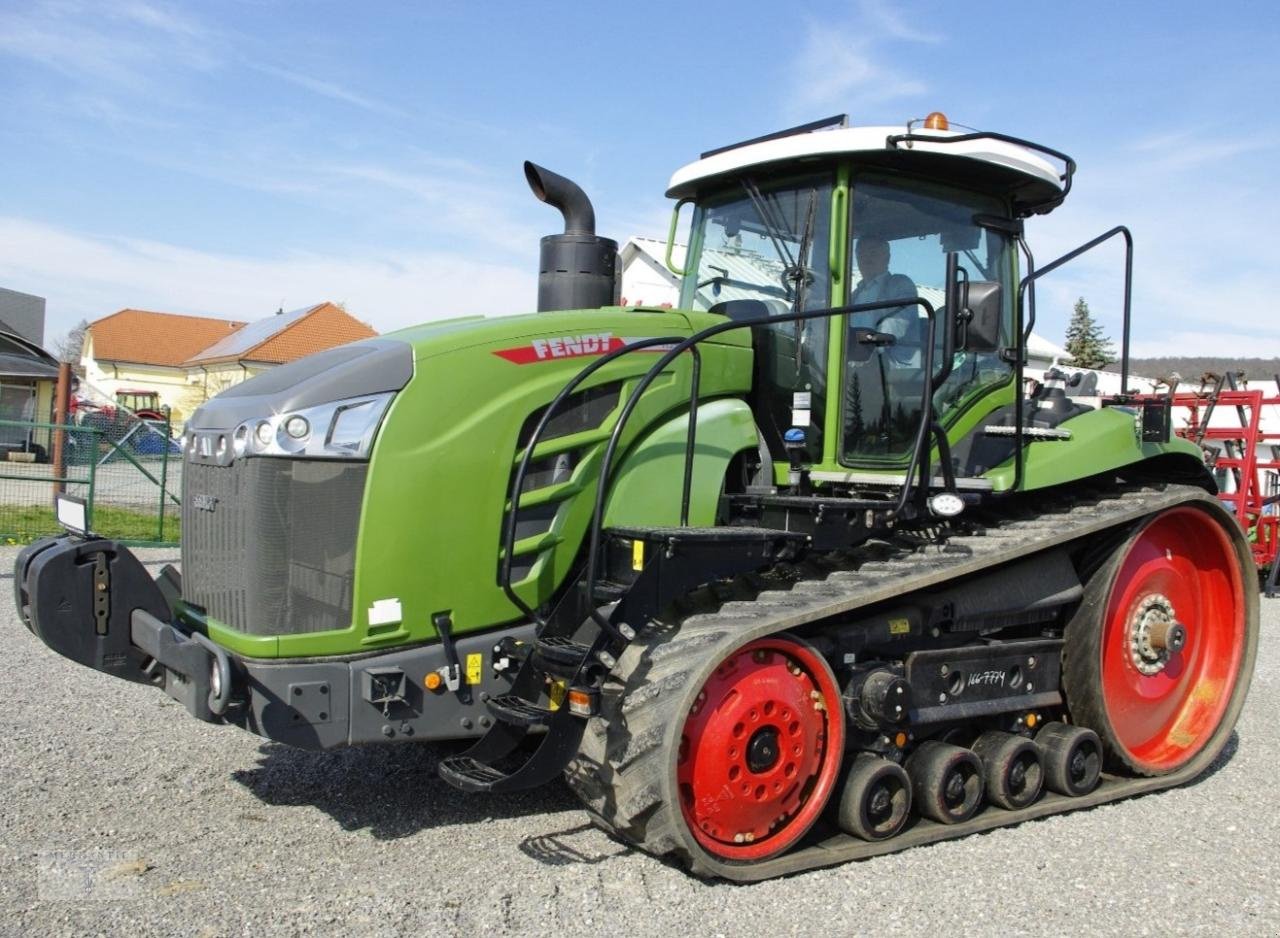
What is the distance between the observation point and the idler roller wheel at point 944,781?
4.87 m

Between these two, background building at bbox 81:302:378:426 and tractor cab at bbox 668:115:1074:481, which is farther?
background building at bbox 81:302:378:426

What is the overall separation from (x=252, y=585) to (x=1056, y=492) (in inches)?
154

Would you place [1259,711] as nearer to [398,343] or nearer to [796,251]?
[796,251]

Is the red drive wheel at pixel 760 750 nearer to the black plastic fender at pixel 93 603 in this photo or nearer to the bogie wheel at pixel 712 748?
the bogie wheel at pixel 712 748

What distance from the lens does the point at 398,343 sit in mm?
4422

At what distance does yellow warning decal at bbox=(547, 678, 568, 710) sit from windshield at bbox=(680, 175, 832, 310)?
6.57 ft

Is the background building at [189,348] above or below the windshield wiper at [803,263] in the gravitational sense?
above

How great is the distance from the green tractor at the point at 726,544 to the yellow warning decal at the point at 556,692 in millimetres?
16

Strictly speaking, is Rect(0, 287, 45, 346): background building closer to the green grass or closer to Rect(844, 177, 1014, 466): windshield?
the green grass

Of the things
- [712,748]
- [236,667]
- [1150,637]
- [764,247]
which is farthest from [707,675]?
[1150,637]

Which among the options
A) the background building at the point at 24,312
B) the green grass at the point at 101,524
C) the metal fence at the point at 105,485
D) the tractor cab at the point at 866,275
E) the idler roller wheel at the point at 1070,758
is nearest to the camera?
the tractor cab at the point at 866,275

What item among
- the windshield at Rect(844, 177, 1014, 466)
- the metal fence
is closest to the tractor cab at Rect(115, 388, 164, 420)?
the metal fence

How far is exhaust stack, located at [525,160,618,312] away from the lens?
18.1 ft

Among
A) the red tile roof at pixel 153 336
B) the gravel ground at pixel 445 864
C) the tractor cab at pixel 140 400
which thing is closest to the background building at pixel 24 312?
the tractor cab at pixel 140 400
